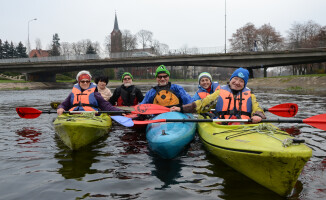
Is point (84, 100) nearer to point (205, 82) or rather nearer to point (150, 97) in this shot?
point (150, 97)

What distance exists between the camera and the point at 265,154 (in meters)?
2.96

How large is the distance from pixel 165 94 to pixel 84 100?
6.60ft

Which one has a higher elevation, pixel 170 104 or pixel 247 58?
pixel 247 58

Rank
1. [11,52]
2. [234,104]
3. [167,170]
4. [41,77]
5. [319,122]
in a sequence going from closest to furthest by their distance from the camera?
[167,170] < [319,122] < [234,104] < [41,77] < [11,52]

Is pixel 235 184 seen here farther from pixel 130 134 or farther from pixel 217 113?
pixel 130 134

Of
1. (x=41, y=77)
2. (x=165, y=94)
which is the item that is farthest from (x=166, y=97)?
(x=41, y=77)

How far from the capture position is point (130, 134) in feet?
21.7

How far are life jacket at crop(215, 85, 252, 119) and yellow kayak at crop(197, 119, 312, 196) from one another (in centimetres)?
79

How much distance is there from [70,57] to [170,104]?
34546 millimetres

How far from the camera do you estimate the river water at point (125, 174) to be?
10.5ft

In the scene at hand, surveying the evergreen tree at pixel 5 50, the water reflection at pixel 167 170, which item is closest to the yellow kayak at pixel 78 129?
the water reflection at pixel 167 170

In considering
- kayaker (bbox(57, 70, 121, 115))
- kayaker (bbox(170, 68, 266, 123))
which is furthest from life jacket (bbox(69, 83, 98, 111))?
kayaker (bbox(170, 68, 266, 123))

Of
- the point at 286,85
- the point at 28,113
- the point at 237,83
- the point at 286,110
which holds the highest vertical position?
the point at 237,83

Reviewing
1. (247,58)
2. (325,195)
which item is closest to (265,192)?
(325,195)
